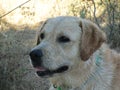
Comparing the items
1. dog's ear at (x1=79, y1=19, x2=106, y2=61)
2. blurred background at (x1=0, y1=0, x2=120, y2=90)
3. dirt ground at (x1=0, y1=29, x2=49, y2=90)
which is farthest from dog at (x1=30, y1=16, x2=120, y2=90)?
blurred background at (x1=0, y1=0, x2=120, y2=90)

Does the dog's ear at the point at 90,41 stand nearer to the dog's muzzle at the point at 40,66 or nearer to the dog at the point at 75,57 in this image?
the dog at the point at 75,57

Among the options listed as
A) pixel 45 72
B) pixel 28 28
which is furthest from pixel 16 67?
pixel 28 28

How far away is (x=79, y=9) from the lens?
8.27 metres

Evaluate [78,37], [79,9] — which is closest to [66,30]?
[78,37]

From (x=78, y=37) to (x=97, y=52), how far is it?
28cm

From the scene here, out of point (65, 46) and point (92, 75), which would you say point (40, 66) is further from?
point (92, 75)

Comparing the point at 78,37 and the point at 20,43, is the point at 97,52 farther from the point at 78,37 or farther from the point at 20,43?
the point at 20,43

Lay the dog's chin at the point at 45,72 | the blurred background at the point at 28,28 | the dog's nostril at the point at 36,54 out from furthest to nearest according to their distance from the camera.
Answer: the blurred background at the point at 28,28 → the dog's chin at the point at 45,72 → the dog's nostril at the point at 36,54

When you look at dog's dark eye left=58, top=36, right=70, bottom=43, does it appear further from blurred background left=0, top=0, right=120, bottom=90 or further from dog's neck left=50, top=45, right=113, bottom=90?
blurred background left=0, top=0, right=120, bottom=90

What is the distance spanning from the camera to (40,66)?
477cm

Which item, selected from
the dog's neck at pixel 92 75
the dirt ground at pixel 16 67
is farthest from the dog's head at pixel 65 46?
the dirt ground at pixel 16 67

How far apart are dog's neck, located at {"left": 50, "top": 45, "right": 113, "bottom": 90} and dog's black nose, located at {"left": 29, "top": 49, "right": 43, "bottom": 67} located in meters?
0.44

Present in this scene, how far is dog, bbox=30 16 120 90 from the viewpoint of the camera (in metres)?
4.78

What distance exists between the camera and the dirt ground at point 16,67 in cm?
662
